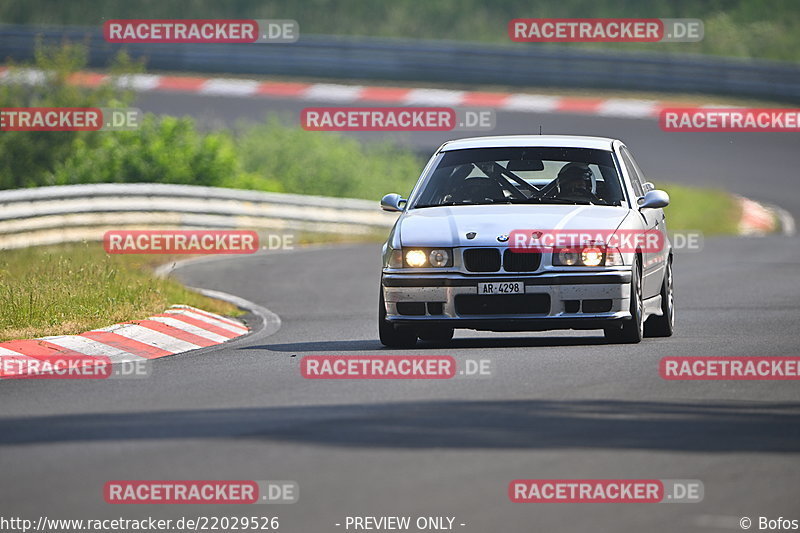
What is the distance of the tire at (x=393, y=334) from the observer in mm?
11875

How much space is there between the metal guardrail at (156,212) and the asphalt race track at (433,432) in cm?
911

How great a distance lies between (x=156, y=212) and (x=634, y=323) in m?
14.2

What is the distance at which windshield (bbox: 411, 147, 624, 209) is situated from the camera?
41.2ft

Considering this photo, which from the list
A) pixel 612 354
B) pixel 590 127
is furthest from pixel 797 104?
pixel 612 354

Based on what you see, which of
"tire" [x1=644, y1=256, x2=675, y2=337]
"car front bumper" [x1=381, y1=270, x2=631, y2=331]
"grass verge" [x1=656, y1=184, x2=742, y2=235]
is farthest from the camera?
"grass verge" [x1=656, y1=184, x2=742, y2=235]

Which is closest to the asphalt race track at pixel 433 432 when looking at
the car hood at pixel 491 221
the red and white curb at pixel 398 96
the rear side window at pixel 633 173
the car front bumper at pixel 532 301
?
the car front bumper at pixel 532 301

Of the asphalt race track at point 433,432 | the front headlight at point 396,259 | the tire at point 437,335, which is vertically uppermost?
the front headlight at point 396,259

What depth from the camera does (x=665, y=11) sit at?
45.1 m

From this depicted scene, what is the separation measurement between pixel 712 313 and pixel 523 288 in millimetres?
4352

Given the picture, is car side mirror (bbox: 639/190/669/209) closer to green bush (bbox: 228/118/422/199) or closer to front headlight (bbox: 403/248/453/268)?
front headlight (bbox: 403/248/453/268)

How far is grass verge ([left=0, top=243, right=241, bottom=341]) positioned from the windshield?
2.97m

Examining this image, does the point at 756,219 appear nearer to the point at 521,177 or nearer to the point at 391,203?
the point at 521,177

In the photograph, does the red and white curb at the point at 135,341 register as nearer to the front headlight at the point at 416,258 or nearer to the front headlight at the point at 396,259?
the front headlight at the point at 396,259

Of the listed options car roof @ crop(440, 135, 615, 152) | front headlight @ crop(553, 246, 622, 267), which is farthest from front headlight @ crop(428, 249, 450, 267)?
car roof @ crop(440, 135, 615, 152)
